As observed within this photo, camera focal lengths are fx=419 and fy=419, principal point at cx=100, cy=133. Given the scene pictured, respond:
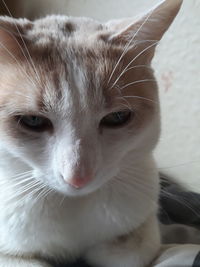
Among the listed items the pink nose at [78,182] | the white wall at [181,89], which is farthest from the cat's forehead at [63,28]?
the white wall at [181,89]

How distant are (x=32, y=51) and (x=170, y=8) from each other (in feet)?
0.86

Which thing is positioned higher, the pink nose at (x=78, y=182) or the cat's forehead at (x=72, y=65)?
the cat's forehead at (x=72, y=65)

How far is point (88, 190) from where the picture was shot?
2.48 feet

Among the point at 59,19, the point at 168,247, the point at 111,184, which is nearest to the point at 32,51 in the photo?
the point at 59,19

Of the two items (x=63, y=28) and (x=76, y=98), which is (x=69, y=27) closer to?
(x=63, y=28)

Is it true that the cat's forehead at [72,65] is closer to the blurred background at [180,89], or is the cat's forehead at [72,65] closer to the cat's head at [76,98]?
the cat's head at [76,98]

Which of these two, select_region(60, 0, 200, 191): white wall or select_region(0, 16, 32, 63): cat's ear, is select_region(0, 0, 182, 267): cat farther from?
select_region(60, 0, 200, 191): white wall

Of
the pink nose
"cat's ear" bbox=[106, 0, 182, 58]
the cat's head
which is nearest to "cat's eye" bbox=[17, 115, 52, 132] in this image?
the cat's head

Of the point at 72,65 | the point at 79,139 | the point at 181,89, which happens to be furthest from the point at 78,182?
the point at 181,89

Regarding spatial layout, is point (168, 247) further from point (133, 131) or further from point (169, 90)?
point (169, 90)

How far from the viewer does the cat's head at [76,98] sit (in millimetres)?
702

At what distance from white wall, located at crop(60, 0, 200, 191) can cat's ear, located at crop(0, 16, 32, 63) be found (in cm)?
70

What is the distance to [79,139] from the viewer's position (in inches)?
27.5

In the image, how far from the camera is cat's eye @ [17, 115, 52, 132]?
28.7 inches
